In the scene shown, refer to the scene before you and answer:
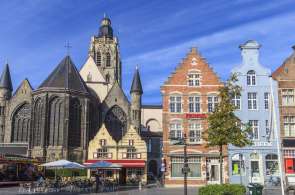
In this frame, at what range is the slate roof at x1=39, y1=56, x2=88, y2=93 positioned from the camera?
5819 centimetres

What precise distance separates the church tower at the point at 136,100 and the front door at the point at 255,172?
25.1 metres

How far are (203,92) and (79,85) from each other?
82.1 feet

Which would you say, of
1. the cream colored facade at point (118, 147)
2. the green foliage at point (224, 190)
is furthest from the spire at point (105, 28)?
the green foliage at point (224, 190)

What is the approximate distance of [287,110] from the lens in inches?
1547

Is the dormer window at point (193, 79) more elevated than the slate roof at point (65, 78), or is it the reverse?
the slate roof at point (65, 78)

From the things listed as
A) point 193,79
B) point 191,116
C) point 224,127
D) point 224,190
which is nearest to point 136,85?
point 193,79

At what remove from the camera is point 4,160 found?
3875 cm

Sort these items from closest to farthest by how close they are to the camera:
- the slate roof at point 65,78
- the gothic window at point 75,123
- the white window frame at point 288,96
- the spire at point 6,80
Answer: the white window frame at point 288,96, the gothic window at point 75,123, the slate roof at point 65,78, the spire at point 6,80

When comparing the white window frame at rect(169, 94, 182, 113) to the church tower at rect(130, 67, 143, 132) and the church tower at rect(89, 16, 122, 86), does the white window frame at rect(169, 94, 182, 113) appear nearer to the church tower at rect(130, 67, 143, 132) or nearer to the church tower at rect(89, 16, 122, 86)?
the church tower at rect(130, 67, 143, 132)

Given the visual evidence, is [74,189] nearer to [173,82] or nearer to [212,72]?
[173,82]

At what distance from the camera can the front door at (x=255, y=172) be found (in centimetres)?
3844

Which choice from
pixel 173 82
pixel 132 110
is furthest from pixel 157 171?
pixel 173 82

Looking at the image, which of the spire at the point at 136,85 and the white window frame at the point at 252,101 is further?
the spire at the point at 136,85

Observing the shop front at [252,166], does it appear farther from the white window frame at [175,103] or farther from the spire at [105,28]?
the spire at [105,28]
